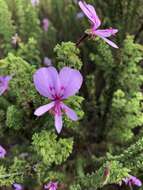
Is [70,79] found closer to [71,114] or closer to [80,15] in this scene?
[71,114]

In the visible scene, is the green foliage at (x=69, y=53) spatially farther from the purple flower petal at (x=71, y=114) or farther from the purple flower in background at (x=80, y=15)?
the purple flower in background at (x=80, y=15)

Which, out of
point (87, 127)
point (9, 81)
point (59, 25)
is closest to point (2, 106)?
point (9, 81)

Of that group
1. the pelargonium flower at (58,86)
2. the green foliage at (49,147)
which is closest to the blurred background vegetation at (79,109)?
the green foliage at (49,147)

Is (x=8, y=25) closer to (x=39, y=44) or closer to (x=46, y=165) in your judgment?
(x=39, y=44)

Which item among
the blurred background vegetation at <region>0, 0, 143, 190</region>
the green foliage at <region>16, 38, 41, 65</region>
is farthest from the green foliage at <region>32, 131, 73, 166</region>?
the green foliage at <region>16, 38, 41, 65</region>

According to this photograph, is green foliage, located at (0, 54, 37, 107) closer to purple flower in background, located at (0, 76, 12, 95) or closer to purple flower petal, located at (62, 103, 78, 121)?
purple flower in background, located at (0, 76, 12, 95)

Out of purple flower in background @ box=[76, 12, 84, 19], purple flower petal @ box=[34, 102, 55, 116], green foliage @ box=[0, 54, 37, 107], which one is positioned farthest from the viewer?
purple flower in background @ box=[76, 12, 84, 19]

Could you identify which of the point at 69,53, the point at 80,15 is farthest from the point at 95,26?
the point at 80,15

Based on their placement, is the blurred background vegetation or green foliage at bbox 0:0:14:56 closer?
the blurred background vegetation
